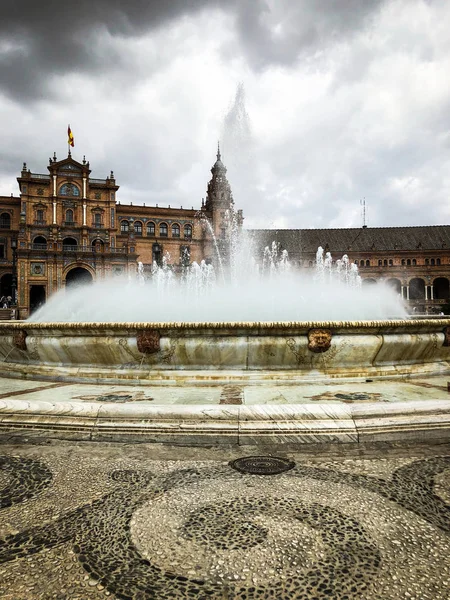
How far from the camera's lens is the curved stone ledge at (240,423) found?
12.3 feet

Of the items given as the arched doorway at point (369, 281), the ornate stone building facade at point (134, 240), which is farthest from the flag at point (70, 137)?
the arched doorway at point (369, 281)

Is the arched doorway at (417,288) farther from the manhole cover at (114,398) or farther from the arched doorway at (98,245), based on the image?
the manhole cover at (114,398)

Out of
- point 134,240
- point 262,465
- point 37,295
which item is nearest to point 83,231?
point 134,240

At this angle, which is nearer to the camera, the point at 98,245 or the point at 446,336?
the point at 446,336

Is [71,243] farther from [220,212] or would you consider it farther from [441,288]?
[441,288]

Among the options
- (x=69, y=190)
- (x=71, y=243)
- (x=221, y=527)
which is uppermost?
(x=69, y=190)

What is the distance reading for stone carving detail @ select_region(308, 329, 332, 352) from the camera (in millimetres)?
5707

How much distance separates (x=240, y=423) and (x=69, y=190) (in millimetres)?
56625

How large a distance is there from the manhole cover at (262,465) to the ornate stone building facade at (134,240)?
45.5m

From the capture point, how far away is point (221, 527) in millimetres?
2289

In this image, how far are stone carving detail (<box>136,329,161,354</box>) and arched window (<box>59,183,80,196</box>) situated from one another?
53942 millimetres

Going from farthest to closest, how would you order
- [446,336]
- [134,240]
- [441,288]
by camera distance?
[441,288], [134,240], [446,336]

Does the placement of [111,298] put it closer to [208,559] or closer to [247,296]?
[247,296]

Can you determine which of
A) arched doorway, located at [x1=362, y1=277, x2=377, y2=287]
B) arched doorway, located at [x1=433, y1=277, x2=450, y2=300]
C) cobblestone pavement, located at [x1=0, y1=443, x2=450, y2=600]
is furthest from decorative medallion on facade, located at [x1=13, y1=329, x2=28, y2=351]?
arched doorway, located at [x1=433, y1=277, x2=450, y2=300]
